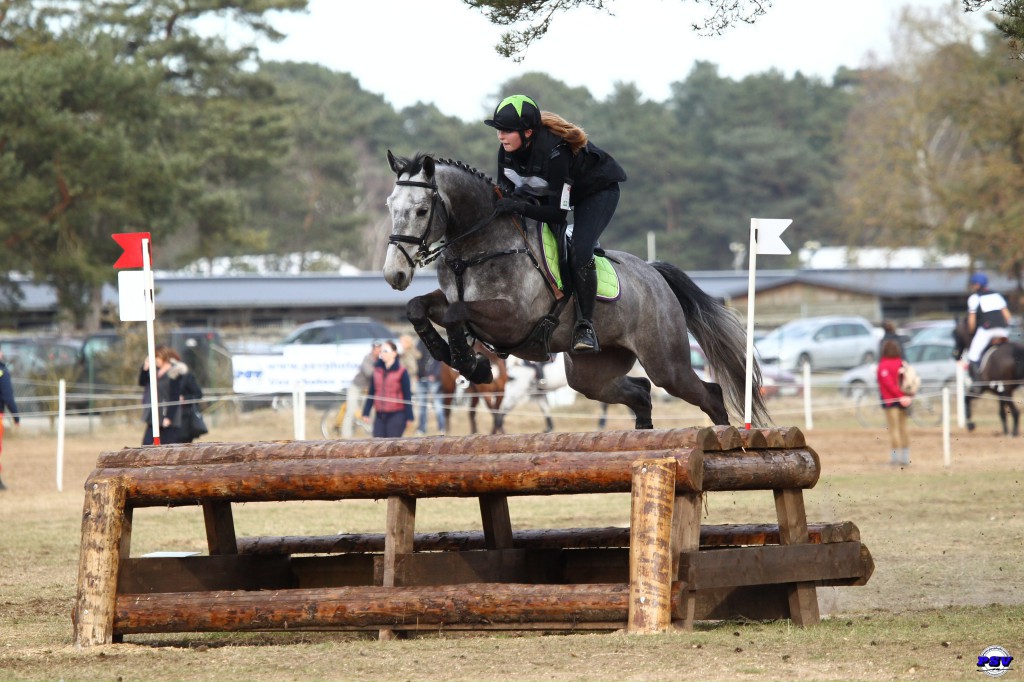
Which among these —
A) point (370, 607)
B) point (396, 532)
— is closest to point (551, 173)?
point (396, 532)

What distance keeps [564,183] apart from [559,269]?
0.48 metres

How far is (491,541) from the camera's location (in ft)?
22.6

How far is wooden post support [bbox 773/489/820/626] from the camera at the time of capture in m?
6.34

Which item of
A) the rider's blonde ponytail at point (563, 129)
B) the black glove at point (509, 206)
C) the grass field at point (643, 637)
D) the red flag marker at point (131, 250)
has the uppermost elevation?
the rider's blonde ponytail at point (563, 129)

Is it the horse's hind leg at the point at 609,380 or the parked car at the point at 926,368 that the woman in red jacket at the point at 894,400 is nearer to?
the parked car at the point at 926,368

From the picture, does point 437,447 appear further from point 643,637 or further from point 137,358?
point 137,358

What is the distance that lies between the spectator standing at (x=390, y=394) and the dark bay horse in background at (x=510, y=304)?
897cm

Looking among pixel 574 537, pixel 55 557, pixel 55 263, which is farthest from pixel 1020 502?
pixel 55 263

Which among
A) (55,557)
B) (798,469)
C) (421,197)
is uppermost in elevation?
(421,197)

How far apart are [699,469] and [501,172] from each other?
8.02 ft

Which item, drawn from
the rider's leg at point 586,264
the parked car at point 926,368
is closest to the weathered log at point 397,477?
the rider's leg at point 586,264

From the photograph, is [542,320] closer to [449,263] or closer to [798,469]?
[449,263]

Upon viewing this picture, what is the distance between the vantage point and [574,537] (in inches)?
277

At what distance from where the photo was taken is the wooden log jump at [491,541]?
18.7 ft
